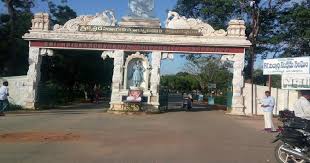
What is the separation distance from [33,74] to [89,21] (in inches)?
188

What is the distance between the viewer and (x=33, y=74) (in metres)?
28.7

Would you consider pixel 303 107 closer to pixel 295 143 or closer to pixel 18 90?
pixel 295 143

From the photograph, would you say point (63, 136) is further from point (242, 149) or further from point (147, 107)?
point (147, 107)

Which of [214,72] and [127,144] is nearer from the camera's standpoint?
[127,144]

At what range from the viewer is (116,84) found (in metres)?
28.6

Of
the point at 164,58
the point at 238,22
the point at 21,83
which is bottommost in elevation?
the point at 21,83

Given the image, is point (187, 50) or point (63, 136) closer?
point (63, 136)

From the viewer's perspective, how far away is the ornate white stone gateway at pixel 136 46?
28438mm

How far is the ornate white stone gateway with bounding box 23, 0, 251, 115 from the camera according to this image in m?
28.4

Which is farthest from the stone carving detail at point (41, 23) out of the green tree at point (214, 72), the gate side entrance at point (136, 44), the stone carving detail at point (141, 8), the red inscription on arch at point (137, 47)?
the green tree at point (214, 72)

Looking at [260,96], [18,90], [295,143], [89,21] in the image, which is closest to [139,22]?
[89,21]

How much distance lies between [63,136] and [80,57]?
30118 mm

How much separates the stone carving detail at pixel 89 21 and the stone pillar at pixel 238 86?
26.5 feet

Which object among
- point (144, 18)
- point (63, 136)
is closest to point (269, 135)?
point (63, 136)
